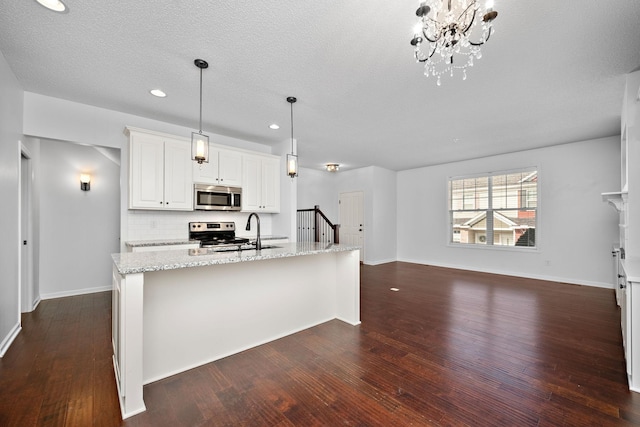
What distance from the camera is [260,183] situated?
15.9ft

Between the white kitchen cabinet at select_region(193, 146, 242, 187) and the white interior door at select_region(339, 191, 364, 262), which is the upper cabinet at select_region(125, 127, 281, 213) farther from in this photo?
the white interior door at select_region(339, 191, 364, 262)

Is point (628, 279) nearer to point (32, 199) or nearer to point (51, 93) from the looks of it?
point (51, 93)

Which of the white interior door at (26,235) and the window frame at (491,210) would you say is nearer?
the white interior door at (26,235)

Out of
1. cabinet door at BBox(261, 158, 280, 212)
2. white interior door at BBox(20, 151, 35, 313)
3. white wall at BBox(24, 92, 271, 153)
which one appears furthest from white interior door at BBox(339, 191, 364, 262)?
white interior door at BBox(20, 151, 35, 313)

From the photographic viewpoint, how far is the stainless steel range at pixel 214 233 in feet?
13.8

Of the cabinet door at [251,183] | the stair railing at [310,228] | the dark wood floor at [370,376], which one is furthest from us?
the stair railing at [310,228]

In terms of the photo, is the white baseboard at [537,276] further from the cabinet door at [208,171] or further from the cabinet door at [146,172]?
the cabinet door at [146,172]

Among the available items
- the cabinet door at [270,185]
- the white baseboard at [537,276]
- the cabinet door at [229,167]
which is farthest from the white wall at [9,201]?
the white baseboard at [537,276]

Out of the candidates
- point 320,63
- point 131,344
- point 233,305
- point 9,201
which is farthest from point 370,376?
point 9,201

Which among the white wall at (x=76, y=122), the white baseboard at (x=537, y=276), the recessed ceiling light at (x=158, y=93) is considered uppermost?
the recessed ceiling light at (x=158, y=93)

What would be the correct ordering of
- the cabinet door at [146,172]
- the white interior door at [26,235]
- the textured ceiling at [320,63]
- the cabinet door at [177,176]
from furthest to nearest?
the cabinet door at [177,176] < the cabinet door at [146,172] < the white interior door at [26,235] < the textured ceiling at [320,63]

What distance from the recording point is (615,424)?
1.65m

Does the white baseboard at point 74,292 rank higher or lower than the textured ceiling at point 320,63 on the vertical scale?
lower

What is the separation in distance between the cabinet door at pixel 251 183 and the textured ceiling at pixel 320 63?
2.05 feet
